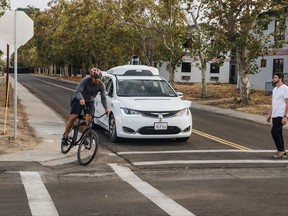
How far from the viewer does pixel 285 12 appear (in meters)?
24.5

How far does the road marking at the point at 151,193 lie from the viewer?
590 centimetres

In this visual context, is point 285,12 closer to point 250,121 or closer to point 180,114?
point 250,121

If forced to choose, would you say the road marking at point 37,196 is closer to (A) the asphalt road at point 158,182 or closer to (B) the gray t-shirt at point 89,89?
(A) the asphalt road at point 158,182

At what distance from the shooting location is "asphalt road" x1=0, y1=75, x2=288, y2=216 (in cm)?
601

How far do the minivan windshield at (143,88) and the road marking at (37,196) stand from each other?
484 cm

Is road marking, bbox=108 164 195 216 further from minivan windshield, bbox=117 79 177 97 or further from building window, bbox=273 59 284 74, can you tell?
building window, bbox=273 59 284 74

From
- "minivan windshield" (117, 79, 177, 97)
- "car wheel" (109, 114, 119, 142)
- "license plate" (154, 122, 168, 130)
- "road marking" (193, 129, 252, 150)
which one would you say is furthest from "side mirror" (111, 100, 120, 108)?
"road marking" (193, 129, 252, 150)

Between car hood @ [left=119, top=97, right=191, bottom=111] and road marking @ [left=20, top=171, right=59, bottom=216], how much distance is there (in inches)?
149

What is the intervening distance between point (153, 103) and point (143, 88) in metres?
1.35

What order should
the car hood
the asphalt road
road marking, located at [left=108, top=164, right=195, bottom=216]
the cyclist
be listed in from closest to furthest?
road marking, located at [left=108, top=164, right=195, bottom=216] < the asphalt road < the cyclist < the car hood

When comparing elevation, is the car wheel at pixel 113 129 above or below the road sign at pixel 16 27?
below

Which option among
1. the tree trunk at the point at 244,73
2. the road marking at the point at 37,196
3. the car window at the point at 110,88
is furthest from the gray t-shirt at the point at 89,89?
the tree trunk at the point at 244,73

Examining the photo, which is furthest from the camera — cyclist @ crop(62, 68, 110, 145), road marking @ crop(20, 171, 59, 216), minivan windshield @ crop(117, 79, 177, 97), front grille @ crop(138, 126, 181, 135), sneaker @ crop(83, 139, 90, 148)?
minivan windshield @ crop(117, 79, 177, 97)

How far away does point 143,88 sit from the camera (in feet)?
41.3
